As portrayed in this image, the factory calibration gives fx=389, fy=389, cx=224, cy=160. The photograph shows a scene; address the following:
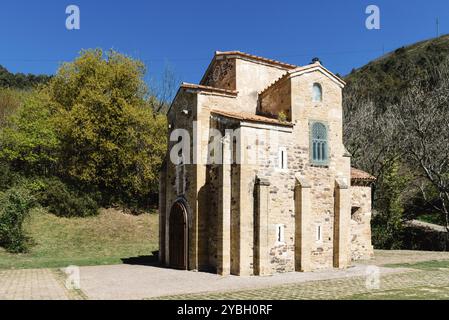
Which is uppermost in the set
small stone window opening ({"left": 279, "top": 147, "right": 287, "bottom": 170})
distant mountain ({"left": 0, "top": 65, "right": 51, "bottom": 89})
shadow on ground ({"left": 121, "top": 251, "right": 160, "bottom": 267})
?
distant mountain ({"left": 0, "top": 65, "right": 51, "bottom": 89})

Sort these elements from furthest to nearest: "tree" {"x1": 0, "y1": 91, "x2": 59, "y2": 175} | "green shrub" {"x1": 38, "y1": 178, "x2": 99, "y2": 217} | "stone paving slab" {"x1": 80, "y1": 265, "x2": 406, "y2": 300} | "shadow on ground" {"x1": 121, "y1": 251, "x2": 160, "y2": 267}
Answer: "tree" {"x1": 0, "y1": 91, "x2": 59, "y2": 175}, "green shrub" {"x1": 38, "y1": 178, "x2": 99, "y2": 217}, "shadow on ground" {"x1": 121, "y1": 251, "x2": 160, "y2": 267}, "stone paving slab" {"x1": 80, "y1": 265, "x2": 406, "y2": 300}

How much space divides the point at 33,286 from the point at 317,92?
13491 millimetres

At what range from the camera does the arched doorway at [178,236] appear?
17.0 meters

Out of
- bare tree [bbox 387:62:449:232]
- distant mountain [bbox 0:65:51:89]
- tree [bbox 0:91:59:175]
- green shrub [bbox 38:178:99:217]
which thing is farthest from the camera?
distant mountain [bbox 0:65:51:89]

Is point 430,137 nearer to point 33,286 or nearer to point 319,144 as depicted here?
point 319,144

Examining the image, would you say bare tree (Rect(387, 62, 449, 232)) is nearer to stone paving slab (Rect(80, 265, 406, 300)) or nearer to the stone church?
the stone church

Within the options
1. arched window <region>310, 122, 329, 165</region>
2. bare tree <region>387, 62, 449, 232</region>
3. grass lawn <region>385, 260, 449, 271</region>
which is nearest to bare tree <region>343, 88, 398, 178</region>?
bare tree <region>387, 62, 449, 232</region>

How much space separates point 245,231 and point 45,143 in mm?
21886

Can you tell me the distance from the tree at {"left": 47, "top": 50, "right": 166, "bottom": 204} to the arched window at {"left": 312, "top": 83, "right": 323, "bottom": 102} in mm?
18720

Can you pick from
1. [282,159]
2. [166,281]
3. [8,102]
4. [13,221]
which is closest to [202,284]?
[166,281]

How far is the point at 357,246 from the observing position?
20500 mm

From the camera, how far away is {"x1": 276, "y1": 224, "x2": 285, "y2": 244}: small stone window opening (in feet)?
51.3
